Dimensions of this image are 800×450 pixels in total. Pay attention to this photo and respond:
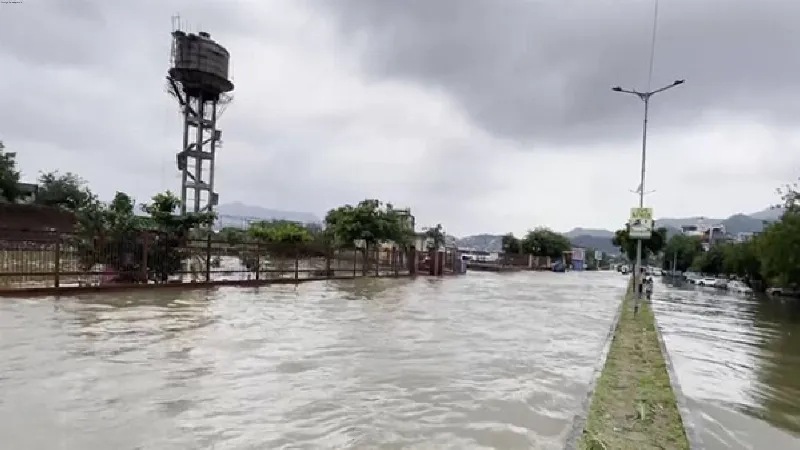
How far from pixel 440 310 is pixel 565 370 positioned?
6726mm

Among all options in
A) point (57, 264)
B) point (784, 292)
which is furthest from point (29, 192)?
point (784, 292)

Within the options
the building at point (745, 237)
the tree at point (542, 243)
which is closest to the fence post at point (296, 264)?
the building at point (745, 237)

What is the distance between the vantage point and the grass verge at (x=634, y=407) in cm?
462

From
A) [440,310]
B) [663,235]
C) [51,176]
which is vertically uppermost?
[51,176]

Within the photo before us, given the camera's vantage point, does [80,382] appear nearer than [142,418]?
No

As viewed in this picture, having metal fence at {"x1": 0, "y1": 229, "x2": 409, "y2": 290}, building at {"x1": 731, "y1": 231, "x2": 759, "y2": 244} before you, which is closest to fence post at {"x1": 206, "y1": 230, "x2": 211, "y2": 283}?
metal fence at {"x1": 0, "y1": 229, "x2": 409, "y2": 290}

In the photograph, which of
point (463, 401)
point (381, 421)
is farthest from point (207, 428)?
point (463, 401)

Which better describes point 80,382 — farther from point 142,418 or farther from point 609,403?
point 609,403

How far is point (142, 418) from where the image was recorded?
466cm

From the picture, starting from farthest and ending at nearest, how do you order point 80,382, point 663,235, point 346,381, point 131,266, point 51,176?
1. point 51,176
2. point 663,235
3. point 131,266
4. point 346,381
5. point 80,382

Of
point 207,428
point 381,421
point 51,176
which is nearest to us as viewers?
point 207,428

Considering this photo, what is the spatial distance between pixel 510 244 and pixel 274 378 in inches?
2730

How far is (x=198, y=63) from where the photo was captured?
5488cm

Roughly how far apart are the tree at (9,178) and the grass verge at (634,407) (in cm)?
3890
